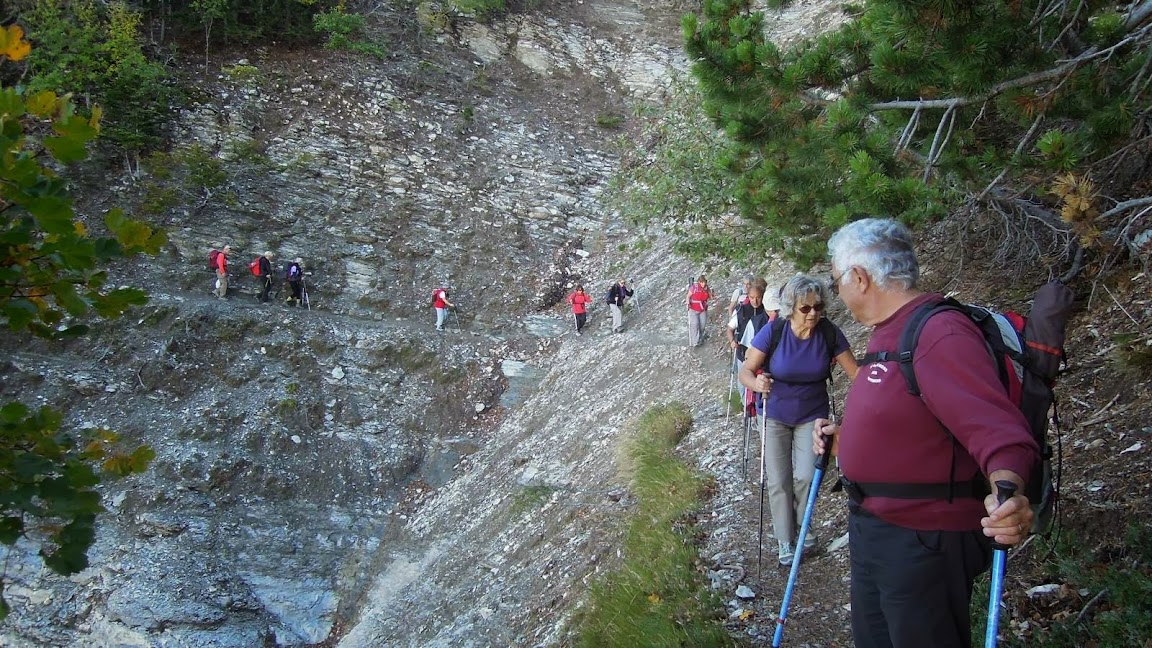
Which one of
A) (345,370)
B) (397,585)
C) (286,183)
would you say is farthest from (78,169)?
(397,585)

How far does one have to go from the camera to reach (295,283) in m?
16.7

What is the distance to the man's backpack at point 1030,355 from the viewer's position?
244cm

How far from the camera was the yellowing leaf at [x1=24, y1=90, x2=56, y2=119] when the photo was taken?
2449 millimetres

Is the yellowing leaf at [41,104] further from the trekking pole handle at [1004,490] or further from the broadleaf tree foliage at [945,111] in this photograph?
the broadleaf tree foliage at [945,111]

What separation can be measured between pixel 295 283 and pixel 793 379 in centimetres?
1444

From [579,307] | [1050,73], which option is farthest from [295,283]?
[1050,73]

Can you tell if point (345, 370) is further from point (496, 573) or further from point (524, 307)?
point (496, 573)

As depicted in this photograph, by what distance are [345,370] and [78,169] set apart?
315 inches

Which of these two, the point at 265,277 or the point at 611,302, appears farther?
the point at 265,277

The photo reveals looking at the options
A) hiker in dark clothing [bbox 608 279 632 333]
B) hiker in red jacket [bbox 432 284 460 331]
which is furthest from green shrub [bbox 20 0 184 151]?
hiker in dark clothing [bbox 608 279 632 333]

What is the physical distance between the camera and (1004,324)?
2.57 m

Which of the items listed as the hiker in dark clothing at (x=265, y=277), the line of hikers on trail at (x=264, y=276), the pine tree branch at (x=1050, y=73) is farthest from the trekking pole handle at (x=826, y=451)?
the hiker in dark clothing at (x=265, y=277)

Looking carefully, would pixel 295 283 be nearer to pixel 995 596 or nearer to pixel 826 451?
pixel 826 451

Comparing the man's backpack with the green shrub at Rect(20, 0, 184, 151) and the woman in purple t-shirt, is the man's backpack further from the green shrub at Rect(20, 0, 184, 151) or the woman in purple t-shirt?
the green shrub at Rect(20, 0, 184, 151)
